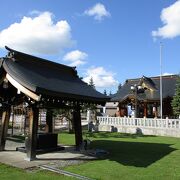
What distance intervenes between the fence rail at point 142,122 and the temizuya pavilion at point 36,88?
11168 mm

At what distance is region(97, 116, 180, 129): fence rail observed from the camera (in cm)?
2397

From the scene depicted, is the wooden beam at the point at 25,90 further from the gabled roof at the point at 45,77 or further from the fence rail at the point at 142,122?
the fence rail at the point at 142,122

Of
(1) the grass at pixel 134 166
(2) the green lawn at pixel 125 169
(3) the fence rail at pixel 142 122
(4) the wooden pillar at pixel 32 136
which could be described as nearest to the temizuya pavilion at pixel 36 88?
(4) the wooden pillar at pixel 32 136

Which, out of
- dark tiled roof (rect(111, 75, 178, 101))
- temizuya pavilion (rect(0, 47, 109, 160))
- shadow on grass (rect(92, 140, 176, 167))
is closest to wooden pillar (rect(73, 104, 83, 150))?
temizuya pavilion (rect(0, 47, 109, 160))

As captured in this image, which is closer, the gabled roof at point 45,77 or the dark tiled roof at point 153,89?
the gabled roof at point 45,77

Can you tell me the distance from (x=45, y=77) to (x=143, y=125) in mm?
15112

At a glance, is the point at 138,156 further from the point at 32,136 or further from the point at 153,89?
the point at 153,89

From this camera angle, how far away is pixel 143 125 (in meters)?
26.0

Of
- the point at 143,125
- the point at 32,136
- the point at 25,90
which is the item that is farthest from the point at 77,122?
the point at 143,125

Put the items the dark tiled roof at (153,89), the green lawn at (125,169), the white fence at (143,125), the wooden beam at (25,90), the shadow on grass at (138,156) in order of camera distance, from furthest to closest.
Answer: the dark tiled roof at (153,89), the white fence at (143,125), the shadow on grass at (138,156), the wooden beam at (25,90), the green lawn at (125,169)

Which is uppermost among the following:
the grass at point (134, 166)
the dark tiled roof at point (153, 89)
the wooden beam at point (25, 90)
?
the dark tiled roof at point (153, 89)

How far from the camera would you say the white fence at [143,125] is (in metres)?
23.8

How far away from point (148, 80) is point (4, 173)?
32654 millimetres

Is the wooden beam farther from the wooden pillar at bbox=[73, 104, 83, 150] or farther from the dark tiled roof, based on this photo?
the dark tiled roof
